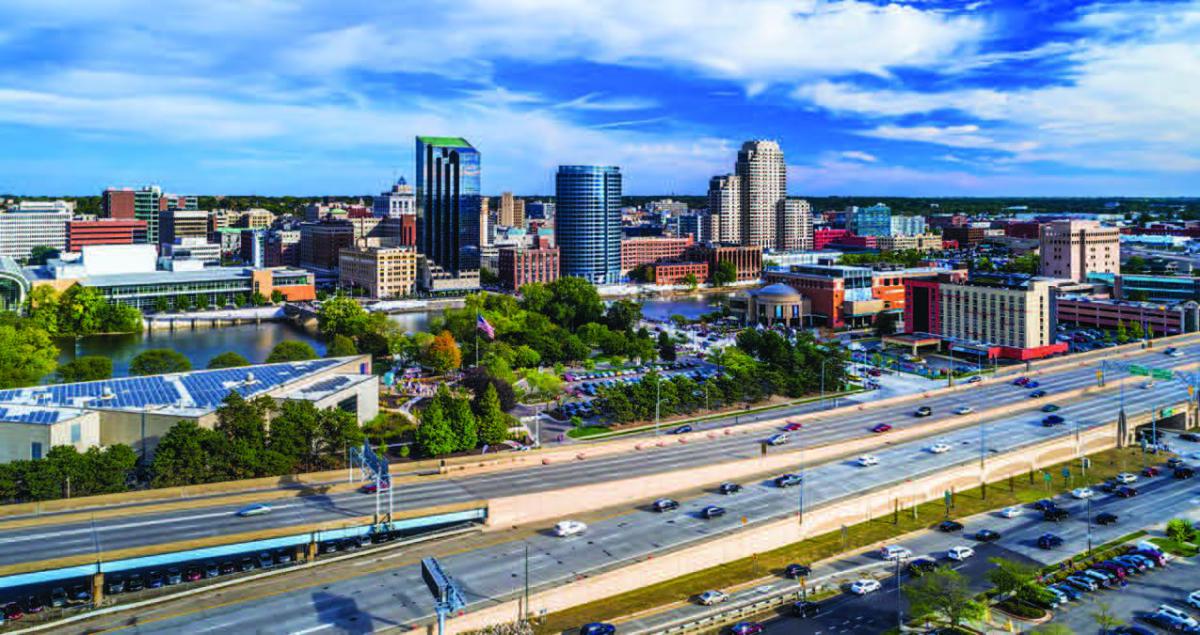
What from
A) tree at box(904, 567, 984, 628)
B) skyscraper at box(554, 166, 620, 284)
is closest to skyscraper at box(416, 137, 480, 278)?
skyscraper at box(554, 166, 620, 284)

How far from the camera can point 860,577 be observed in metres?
19.6

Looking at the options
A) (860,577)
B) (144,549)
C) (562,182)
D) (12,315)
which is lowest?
(860,577)

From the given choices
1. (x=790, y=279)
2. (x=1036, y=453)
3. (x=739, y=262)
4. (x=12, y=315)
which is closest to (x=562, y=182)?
(x=739, y=262)

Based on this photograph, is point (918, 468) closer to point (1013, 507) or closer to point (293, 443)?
point (1013, 507)

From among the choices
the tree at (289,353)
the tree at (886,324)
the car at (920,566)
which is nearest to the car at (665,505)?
the car at (920,566)

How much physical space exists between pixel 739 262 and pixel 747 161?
79.4 ft

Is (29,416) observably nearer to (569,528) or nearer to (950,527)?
(569,528)

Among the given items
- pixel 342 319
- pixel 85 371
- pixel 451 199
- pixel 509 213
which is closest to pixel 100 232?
pixel 451 199

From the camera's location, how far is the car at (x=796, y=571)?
768 inches

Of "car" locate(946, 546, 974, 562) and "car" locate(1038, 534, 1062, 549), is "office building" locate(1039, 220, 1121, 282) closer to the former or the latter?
"car" locate(1038, 534, 1062, 549)

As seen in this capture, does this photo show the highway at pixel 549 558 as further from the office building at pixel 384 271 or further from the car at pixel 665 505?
the office building at pixel 384 271

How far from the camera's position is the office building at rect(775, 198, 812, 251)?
119 m

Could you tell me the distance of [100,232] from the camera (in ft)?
293

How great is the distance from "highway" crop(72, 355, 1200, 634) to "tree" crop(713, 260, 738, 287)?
209 ft
